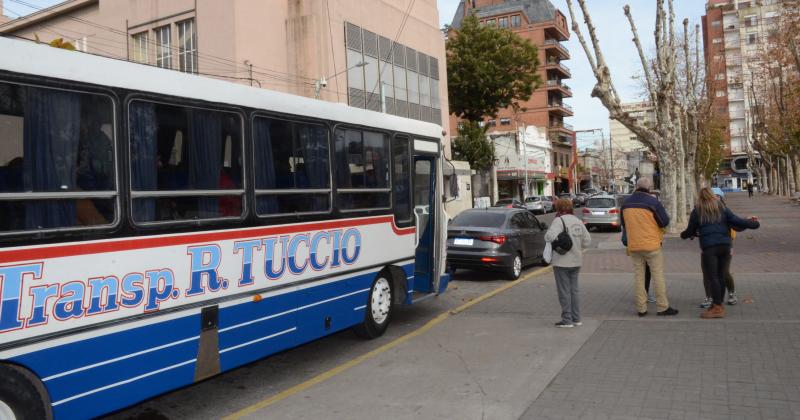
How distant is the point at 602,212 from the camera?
28.2m

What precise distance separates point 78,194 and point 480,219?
10079 mm

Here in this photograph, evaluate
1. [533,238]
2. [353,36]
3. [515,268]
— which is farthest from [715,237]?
[353,36]

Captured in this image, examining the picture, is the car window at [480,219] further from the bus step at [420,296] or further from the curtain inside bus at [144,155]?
the curtain inside bus at [144,155]

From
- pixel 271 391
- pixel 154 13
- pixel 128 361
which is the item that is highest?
pixel 154 13

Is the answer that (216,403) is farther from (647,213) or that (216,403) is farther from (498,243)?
(498,243)

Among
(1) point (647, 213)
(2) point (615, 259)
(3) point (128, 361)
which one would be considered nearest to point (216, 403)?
(3) point (128, 361)

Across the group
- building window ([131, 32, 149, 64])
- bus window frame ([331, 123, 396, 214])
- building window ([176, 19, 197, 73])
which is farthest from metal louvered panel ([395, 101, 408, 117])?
bus window frame ([331, 123, 396, 214])

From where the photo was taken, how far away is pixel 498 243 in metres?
12.9

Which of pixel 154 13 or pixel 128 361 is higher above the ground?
pixel 154 13

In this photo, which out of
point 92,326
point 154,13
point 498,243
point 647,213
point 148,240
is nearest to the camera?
point 92,326

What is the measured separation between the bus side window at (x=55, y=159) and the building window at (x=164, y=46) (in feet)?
81.7

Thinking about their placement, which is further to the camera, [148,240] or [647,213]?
[647,213]

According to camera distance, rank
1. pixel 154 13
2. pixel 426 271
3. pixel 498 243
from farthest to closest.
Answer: pixel 154 13 < pixel 498 243 < pixel 426 271

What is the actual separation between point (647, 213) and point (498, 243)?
4.70 metres
